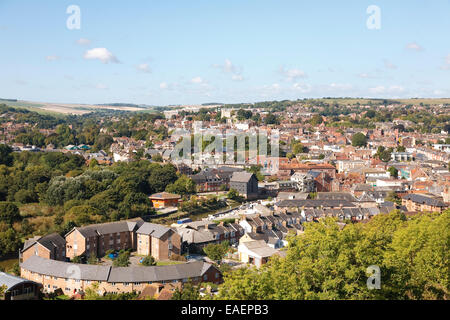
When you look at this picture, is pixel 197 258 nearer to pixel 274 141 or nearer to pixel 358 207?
pixel 358 207

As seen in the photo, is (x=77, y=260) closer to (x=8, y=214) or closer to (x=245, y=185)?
(x=8, y=214)

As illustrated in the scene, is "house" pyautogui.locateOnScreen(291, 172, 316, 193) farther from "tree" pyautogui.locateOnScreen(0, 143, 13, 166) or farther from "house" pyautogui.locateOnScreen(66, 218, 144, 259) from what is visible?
"tree" pyautogui.locateOnScreen(0, 143, 13, 166)

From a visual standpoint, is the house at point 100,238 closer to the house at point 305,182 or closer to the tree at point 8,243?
the tree at point 8,243

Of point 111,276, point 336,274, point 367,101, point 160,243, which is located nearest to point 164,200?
point 160,243

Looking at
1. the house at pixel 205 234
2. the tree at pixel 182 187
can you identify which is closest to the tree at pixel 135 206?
the tree at pixel 182 187

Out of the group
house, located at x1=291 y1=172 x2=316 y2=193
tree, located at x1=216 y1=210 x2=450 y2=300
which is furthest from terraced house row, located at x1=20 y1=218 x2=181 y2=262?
house, located at x1=291 y1=172 x2=316 y2=193
